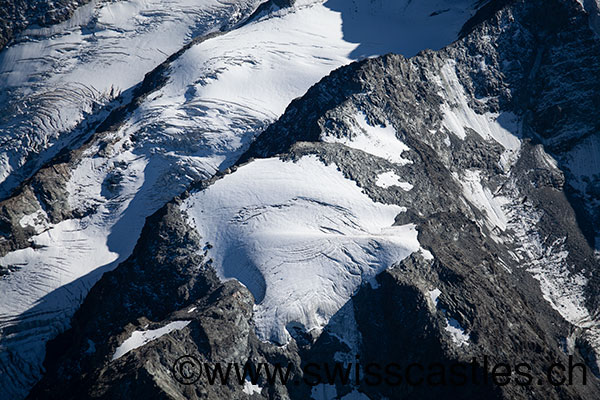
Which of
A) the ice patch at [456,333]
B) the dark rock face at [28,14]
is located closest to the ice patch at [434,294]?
the ice patch at [456,333]

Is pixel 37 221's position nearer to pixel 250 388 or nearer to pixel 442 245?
pixel 250 388

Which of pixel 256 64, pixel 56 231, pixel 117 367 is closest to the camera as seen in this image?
pixel 117 367

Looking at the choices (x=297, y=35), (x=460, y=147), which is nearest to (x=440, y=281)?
(x=460, y=147)

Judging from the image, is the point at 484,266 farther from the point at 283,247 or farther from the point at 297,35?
the point at 297,35

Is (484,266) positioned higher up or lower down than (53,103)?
higher up

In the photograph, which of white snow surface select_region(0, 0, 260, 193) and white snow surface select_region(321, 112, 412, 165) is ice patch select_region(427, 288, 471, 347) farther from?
white snow surface select_region(0, 0, 260, 193)

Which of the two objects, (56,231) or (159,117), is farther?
(159,117)
